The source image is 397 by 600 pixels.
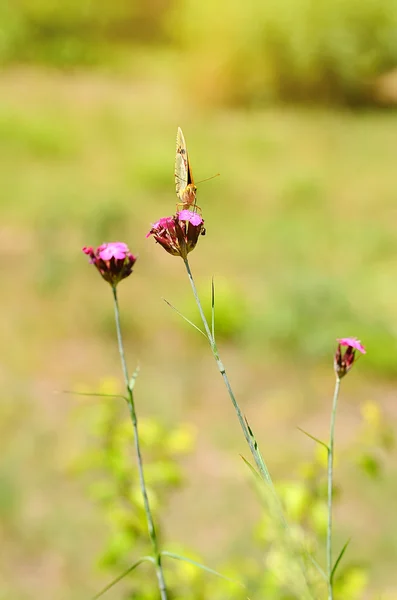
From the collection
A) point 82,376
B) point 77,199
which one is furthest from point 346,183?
point 82,376

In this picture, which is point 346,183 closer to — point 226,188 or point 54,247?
point 226,188

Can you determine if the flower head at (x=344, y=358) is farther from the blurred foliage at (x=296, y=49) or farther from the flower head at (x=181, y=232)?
the blurred foliage at (x=296, y=49)

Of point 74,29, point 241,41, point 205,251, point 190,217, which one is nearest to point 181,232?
point 190,217

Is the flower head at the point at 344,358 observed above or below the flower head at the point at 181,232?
below

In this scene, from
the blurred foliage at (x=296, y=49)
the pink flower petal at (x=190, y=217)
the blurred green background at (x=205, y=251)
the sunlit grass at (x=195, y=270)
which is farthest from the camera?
the blurred foliage at (x=296, y=49)

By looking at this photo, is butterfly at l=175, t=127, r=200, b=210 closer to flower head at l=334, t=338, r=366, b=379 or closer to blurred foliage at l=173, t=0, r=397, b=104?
flower head at l=334, t=338, r=366, b=379

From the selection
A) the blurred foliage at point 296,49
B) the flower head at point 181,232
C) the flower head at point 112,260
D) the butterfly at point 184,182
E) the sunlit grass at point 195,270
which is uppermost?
the blurred foliage at point 296,49

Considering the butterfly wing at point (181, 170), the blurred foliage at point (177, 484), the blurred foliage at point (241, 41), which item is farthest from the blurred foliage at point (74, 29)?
the butterfly wing at point (181, 170)
